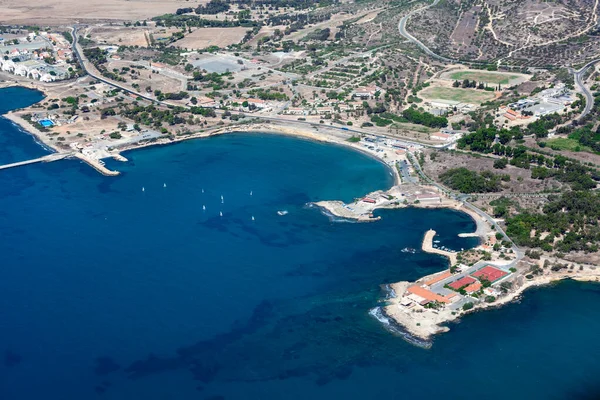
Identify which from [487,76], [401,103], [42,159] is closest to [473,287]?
[401,103]

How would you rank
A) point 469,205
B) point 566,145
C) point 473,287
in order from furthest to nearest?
1. point 566,145
2. point 469,205
3. point 473,287

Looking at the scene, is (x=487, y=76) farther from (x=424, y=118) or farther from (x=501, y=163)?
(x=501, y=163)

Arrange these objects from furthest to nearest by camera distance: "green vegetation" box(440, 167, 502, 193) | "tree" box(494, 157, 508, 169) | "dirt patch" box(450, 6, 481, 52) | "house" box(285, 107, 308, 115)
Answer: "dirt patch" box(450, 6, 481, 52) < "house" box(285, 107, 308, 115) < "tree" box(494, 157, 508, 169) < "green vegetation" box(440, 167, 502, 193)

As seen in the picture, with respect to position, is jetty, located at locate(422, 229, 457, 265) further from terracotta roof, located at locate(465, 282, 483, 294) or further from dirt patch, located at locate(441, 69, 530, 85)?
dirt patch, located at locate(441, 69, 530, 85)

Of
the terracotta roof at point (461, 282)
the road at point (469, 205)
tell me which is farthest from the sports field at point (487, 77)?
the terracotta roof at point (461, 282)

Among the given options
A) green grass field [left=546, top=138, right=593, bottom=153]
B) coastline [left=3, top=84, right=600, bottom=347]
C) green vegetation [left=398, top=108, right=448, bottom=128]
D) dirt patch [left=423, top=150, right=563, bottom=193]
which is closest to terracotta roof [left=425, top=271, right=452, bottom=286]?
coastline [left=3, top=84, right=600, bottom=347]

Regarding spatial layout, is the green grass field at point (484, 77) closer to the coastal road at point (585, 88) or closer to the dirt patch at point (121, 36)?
the coastal road at point (585, 88)
